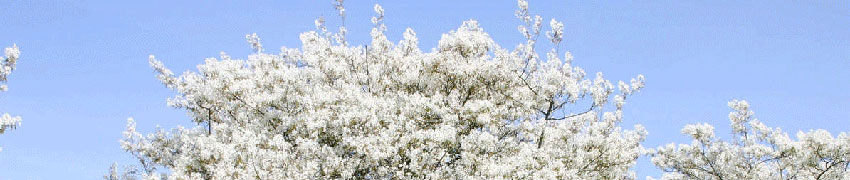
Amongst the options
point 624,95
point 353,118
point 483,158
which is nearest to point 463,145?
point 483,158

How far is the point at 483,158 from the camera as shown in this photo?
21109 millimetres

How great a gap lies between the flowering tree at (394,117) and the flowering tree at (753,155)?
2.69 meters

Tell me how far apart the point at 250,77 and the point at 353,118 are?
20.9 ft

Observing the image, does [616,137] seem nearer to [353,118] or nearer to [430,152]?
[430,152]

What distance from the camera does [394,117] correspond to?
71.9 feet

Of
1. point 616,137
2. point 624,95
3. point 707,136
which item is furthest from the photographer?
point 707,136

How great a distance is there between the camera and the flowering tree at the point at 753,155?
1022 inches

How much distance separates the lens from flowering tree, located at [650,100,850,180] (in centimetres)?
2597

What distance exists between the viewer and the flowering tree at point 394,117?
67.2 ft

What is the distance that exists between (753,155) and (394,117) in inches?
647

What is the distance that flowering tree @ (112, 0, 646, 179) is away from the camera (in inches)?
806

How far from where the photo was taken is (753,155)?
27953 millimetres

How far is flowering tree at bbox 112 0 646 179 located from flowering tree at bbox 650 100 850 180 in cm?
269

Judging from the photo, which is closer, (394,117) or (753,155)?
(394,117)
